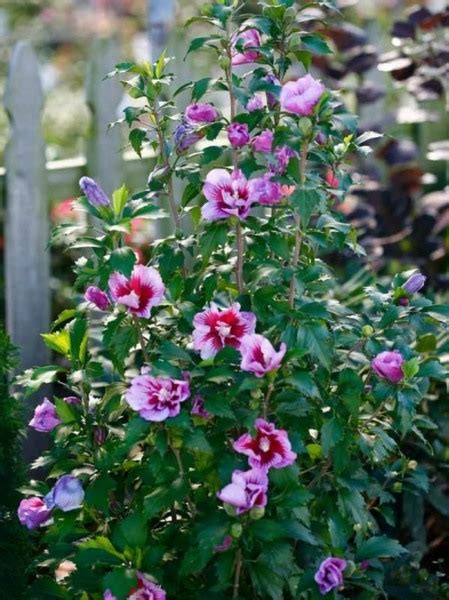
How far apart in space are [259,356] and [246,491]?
0.74 ft

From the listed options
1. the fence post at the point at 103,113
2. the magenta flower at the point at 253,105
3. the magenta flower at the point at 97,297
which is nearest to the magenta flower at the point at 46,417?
the magenta flower at the point at 97,297

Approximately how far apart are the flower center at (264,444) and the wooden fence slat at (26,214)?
1703mm

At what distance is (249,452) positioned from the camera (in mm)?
1951

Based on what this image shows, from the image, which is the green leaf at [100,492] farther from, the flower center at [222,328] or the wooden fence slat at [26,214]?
the wooden fence slat at [26,214]

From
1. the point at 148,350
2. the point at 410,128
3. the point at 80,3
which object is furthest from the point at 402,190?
the point at 80,3

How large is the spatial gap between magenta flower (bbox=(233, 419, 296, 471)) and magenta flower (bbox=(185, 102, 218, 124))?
584mm

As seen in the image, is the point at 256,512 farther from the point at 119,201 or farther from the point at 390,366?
the point at 119,201

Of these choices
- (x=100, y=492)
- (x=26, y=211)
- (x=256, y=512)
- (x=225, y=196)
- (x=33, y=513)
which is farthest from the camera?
(x=26, y=211)

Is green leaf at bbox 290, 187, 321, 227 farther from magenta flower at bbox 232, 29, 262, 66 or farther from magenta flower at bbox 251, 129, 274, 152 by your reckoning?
magenta flower at bbox 232, 29, 262, 66

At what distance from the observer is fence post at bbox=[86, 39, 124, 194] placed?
380 centimetres

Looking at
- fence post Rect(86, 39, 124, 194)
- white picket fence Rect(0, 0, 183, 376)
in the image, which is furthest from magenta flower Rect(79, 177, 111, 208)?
fence post Rect(86, 39, 124, 194)

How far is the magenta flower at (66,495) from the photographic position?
2096 mm

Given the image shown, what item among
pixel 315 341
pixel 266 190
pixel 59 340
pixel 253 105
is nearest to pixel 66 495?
pixel 59 340

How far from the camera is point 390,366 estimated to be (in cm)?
203
